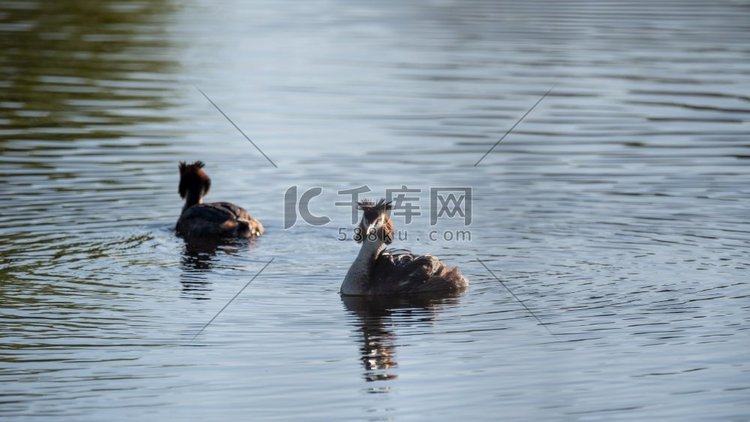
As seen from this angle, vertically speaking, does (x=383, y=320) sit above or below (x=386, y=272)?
below

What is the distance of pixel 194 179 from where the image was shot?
17.7 meters

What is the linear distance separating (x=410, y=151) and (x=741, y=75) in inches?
416

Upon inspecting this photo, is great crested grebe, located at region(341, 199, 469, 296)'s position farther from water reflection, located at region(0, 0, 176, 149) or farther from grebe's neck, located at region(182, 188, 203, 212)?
water reflection, located at region(0, 0, 176, 149)

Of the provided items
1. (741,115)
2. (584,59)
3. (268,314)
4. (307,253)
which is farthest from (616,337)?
(584,59)

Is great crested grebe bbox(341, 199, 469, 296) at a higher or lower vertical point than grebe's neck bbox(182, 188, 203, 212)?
lower

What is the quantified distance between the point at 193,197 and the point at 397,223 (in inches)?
114

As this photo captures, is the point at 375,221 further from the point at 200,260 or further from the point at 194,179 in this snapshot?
the point at 194,179

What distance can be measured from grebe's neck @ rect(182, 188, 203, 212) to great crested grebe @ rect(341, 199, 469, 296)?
4102mm

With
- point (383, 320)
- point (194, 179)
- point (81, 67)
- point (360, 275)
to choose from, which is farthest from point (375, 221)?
point (81, 67)

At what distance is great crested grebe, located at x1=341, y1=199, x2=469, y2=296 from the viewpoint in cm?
1368

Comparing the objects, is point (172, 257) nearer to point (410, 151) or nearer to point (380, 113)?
point (410, 151)

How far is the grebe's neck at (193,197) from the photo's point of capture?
1764 cm

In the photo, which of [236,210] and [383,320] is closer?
[383,320]

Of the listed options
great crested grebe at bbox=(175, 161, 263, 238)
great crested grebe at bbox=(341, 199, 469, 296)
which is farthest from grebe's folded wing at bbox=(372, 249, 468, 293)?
great crested grebe at bbox=(175, 161, 263, 238)
